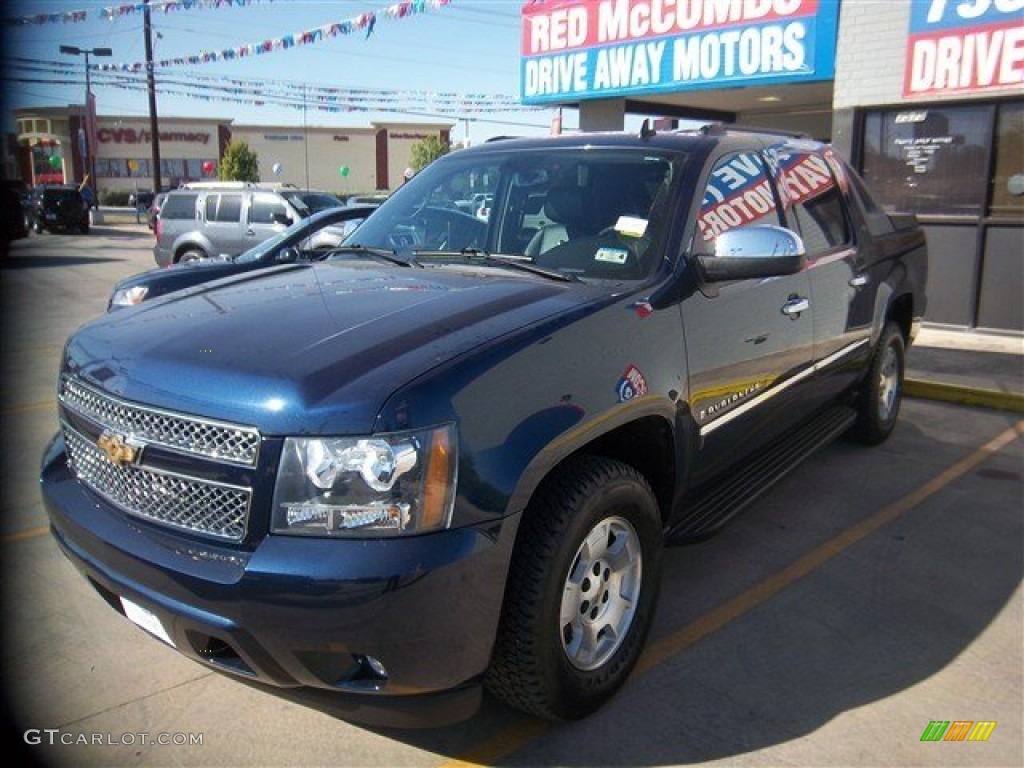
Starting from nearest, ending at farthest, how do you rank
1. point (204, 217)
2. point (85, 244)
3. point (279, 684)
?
point (279, 684)
point (204, 217)
point (85, 244)

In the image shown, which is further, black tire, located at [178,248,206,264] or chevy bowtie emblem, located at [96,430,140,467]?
black tire, located at [178,248,206,264]

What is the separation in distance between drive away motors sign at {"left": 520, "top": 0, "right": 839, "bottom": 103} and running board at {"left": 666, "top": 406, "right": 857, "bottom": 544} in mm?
7244

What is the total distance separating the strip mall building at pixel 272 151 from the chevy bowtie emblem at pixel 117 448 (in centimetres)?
6739

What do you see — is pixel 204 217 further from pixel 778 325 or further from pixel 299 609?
pixel 299 609

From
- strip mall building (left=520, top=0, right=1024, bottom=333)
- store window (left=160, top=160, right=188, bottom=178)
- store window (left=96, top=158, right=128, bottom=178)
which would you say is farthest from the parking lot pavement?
store window (left=96, top=158, right=128, bottom=178)

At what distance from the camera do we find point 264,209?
16.4 metres

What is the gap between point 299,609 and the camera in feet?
7.02

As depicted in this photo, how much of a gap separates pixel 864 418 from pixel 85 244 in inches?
1104

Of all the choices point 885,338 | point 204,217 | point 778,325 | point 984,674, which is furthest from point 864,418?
point 204,217

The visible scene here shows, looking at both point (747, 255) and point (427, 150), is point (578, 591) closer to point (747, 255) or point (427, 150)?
point (747, 255)

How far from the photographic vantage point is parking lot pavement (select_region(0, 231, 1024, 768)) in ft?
8.87

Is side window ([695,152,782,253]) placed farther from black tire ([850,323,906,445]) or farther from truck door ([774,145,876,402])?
black tire ([850,323,906,445])

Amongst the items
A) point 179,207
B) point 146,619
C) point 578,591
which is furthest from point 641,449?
point 179,207

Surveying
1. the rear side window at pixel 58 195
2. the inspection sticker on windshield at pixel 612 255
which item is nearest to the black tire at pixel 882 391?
the inspection sticker on windshield at pixel 612 255
